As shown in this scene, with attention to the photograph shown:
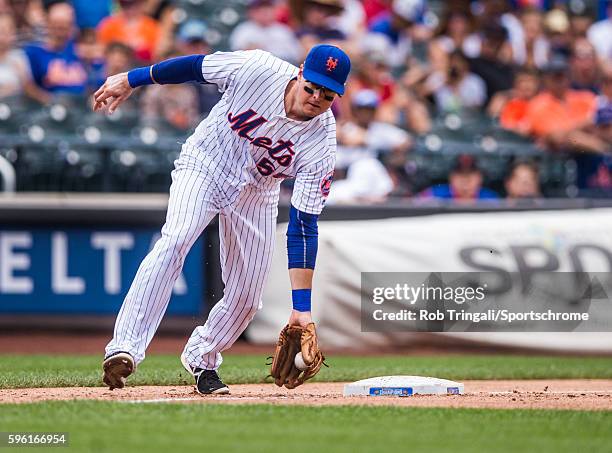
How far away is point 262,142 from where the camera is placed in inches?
227

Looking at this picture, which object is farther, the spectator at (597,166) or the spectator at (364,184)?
the spectator at (597,166)

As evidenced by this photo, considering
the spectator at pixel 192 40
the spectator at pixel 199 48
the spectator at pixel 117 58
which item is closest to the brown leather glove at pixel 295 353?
the spectator at pixel 199 48

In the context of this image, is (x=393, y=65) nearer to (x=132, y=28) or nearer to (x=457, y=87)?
(x=457, y=87)

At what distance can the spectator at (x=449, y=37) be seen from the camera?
43.4ft

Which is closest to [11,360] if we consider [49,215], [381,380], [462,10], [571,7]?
[49,215]

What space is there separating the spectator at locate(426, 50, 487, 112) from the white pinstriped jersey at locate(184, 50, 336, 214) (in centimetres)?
718

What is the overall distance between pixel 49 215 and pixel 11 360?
189 cm

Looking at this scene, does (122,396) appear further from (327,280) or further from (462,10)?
(462,10)

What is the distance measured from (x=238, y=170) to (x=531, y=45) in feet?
28.8

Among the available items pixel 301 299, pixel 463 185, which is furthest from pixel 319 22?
pixel 301 299

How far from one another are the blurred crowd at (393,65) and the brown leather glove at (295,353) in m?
4.79

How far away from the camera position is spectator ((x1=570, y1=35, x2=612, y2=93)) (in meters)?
13.1

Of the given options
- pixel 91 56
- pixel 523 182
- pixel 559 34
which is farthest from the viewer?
pixel 559 34

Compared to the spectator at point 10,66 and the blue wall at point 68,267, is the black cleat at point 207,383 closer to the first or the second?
the blue wall at point 68,267
